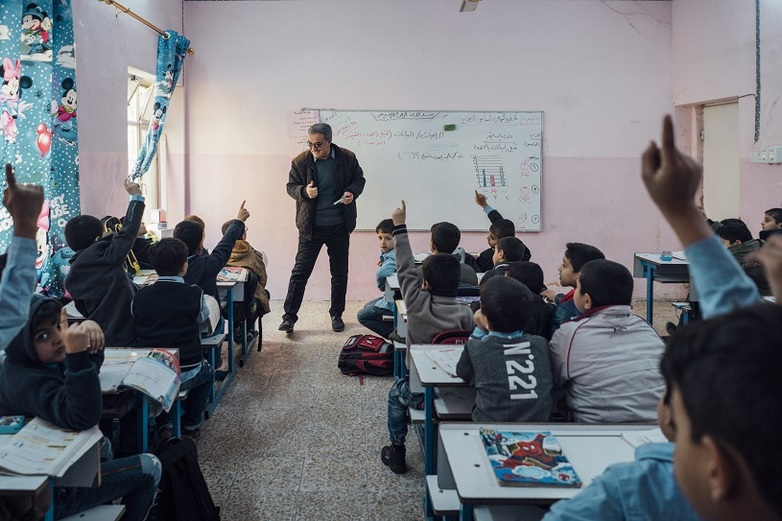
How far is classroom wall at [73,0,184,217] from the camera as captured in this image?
4.69 metres

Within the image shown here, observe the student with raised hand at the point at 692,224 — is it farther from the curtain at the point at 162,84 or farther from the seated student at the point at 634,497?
the curtain at the point at 162,84

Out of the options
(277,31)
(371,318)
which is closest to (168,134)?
(277,31)

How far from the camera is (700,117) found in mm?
6836

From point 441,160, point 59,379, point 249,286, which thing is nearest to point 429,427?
point 59,379

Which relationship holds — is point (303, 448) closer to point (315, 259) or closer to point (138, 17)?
point (315, 259)

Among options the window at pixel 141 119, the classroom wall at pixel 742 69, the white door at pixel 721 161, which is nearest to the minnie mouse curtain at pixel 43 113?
the window at pixel 141 119

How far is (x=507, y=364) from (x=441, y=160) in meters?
4.82

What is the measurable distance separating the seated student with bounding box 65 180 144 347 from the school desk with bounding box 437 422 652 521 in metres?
1.84

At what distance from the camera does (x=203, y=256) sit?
12.9 ft

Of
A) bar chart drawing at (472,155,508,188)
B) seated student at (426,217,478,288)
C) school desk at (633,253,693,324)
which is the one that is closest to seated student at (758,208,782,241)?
school desk at (633,253,693,324)

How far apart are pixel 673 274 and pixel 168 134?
183 inches

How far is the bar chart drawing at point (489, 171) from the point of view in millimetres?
→ 6918

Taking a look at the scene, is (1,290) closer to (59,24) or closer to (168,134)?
(59,24)

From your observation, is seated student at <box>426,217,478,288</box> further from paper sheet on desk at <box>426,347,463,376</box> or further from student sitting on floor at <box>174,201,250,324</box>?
paper sheet on desk at <box>426,347,463,376</box>
